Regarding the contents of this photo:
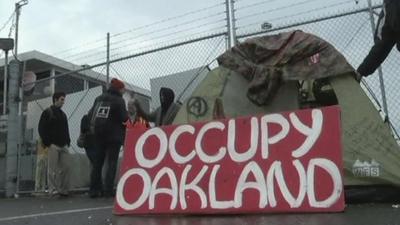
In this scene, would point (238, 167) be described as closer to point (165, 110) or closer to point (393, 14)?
point (393, 14)

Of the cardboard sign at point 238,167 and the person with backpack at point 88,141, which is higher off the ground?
the person with backpack at point 88,141

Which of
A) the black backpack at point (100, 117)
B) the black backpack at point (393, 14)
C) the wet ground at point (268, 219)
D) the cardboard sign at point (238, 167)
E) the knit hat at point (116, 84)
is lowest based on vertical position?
the wet ground at point (268, 219)

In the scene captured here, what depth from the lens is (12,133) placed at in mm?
10578

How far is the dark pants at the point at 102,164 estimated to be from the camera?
311 inches

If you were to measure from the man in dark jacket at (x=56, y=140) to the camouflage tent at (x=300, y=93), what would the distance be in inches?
154

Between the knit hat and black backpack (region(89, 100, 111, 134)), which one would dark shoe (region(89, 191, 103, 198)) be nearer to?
black backpack (region(89, 100, 111, 134))

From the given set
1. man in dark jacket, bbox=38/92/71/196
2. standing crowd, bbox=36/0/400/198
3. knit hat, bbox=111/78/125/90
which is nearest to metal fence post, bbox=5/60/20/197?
standing crowd, bbox=36/0/400/198

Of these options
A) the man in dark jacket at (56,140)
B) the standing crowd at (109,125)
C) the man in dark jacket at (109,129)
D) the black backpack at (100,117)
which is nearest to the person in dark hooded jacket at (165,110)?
the standing crowd at (109,125)

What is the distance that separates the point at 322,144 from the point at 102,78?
6.68 m

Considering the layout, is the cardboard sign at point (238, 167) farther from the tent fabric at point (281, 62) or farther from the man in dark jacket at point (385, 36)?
the man in dark jacket at point (385, 36)

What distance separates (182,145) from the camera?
14.9ft

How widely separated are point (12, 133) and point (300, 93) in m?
6.81

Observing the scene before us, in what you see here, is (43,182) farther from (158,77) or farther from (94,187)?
(158,77)

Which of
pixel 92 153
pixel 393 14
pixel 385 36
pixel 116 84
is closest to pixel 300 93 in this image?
pixel 385 36
